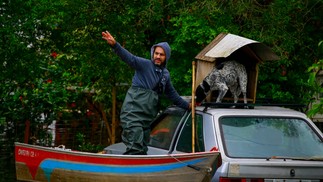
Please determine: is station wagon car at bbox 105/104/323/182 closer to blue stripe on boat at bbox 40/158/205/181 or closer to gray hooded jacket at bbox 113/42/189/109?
blue stripe on boat at bbox 40/158/205/181

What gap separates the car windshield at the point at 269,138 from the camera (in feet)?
24.4

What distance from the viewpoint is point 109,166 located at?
773 centimetres

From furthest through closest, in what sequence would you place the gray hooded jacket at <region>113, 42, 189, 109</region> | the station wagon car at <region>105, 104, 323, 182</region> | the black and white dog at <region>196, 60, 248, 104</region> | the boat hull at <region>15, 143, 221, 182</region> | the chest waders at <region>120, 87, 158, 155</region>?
the black and white dog at <region>196, 60, 248, 104</region>, the gray hooded jacket at <region>113, 42, 189, 109</region>, the chest waders at <region>120, 87, 158, 155</region>, the boat hull at <region>15, 143, 221, 182</region>, the station wagon car at <region>105, 104, 323, 182</region>

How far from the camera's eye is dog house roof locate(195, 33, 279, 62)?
8.80 metres

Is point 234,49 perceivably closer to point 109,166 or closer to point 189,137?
point 189,137

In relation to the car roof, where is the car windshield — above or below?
below

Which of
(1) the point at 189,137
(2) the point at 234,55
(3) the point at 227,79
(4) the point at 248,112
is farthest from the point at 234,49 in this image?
(1) the point at 189,137

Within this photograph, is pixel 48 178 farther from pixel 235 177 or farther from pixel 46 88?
pixel 46 88

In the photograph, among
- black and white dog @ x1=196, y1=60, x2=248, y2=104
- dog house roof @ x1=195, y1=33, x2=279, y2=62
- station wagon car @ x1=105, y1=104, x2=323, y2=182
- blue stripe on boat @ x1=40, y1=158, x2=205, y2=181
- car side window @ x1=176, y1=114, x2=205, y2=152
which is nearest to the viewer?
station wagon car @ x1=105, y1=104, x2=323, y2=182

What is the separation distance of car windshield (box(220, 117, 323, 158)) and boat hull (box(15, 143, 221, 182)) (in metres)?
0.41

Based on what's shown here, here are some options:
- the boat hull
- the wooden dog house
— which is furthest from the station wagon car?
the wooden dog house

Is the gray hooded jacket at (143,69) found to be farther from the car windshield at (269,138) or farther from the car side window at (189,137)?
the car windshield at (269,138)

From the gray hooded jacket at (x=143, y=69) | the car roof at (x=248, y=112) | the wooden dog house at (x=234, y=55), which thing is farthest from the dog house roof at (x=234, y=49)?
the car roof at (x=248, y=112)

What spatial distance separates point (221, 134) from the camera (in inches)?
294
